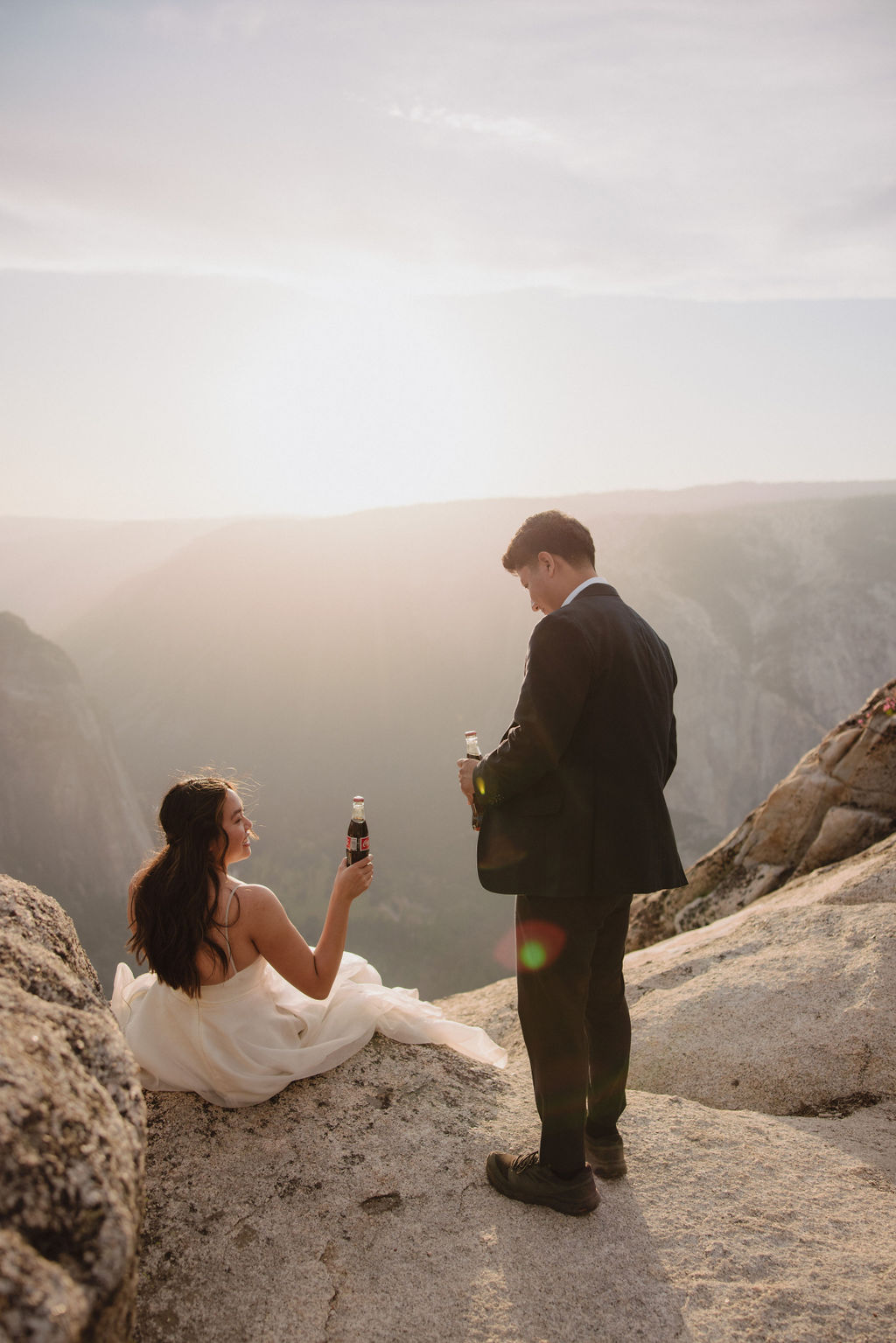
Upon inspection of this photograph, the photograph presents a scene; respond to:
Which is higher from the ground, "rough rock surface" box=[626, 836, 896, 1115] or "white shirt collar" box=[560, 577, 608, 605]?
"white shirt collar" box=[560, 577, 608, 605]

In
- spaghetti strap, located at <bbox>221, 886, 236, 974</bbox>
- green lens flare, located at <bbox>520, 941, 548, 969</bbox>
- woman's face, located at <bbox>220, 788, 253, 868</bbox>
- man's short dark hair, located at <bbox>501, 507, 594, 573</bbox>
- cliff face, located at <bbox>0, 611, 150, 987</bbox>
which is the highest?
man's short dark hair, located at <bbox>501, 507, 594, 573</bbox>

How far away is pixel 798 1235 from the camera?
9.86 feet

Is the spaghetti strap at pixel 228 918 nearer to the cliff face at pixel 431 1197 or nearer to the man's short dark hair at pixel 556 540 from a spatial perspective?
the cliff face at pixel 431 1197

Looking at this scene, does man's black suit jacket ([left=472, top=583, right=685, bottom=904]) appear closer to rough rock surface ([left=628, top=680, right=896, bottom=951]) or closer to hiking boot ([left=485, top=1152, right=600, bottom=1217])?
hiking boot ([left=485, top=1152, right=600, bottom=1217])

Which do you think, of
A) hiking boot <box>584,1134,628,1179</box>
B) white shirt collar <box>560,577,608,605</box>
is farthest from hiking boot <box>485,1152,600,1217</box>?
white shirt collar <box>560,577,608,605</box>

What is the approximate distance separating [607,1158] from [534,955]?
108cm

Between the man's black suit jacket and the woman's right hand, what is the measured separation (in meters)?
0.75

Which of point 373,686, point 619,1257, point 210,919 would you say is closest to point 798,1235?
point 619,1257

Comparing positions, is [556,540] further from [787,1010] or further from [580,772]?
[787,1010]

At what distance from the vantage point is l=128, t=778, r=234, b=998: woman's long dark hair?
335 cm

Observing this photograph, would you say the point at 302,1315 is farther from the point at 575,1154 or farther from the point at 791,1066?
the point at 791,1066

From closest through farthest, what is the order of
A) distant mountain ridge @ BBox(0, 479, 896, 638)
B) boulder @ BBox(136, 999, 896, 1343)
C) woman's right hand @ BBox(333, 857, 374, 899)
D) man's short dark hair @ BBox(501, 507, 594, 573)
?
boulder @ BBox(136, 999, 896, 1343) < man's short dark hair @ BBox(501, 507, 594, 573) < woman's right hand @ BBox(333, 857, 374, 899) < distant mountain ridge @ BBox(0, 479, 896, 638)

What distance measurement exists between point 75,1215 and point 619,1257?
2157 millimetres

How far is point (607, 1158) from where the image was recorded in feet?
11.1
